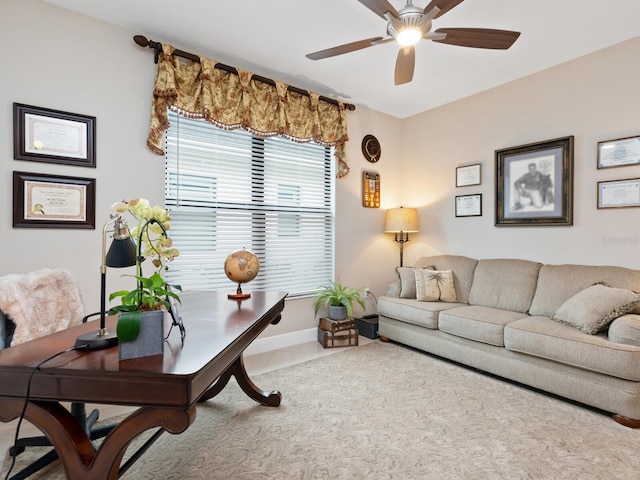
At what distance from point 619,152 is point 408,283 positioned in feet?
6.97

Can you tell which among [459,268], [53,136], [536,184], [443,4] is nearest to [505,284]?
[459,268]

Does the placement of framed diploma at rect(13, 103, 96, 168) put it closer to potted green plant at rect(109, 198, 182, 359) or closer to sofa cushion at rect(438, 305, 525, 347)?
potted green plant at rect(109, 198, 182, 359)

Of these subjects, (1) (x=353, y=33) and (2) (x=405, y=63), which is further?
(1) (x=353, y=33)

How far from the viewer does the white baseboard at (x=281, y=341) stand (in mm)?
3391

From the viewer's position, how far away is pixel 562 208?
3.17 m

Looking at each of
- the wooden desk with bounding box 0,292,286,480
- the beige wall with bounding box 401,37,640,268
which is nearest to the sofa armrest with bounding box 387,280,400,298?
the beige wall with bounding box 401,37,640,268

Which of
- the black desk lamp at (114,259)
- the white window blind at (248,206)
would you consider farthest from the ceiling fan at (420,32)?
the black desk lamp at (114,259)

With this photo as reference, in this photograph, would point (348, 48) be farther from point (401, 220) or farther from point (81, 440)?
point (81, 440)

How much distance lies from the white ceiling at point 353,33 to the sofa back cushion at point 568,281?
188 cm

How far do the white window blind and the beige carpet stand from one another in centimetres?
116

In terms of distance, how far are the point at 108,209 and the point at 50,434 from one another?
1906 mm

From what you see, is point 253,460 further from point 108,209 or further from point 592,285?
point 592,285

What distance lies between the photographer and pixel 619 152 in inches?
112

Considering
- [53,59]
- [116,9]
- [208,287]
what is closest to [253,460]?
[208,287]
